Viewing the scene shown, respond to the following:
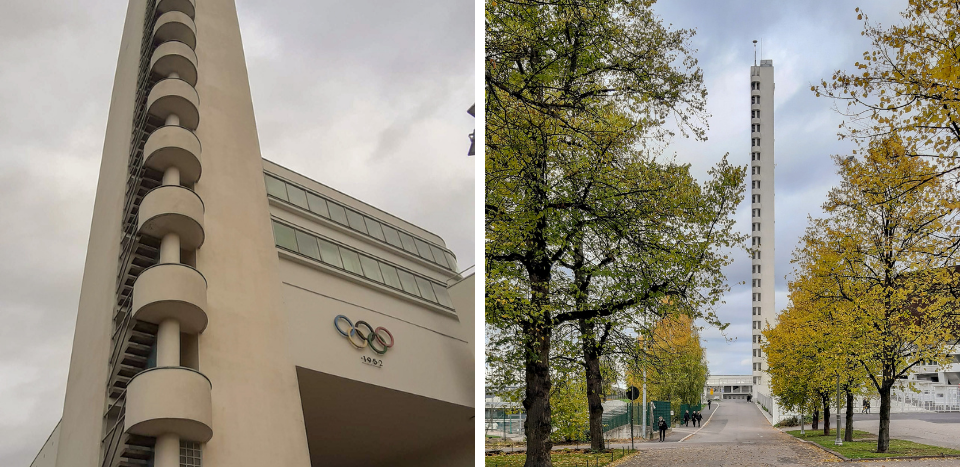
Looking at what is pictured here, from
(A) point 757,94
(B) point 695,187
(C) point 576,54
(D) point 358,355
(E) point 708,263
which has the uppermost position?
(C) point 576,54

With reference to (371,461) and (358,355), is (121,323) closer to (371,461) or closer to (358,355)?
(358,355)

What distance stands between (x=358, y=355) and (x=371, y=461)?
3323 mm

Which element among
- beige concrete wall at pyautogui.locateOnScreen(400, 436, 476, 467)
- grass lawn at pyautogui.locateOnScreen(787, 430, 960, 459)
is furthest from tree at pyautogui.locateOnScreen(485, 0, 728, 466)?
beige concrete wall at pyautogui.locateOnScreen(400, 436, 476, 467)

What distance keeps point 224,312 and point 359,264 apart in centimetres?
443

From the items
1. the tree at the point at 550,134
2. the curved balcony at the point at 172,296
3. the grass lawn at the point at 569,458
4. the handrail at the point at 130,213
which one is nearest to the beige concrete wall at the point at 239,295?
the curved balcony at the point at 172,296

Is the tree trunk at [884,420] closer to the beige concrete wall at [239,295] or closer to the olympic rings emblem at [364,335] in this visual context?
the beige concrete wall at [239,295]

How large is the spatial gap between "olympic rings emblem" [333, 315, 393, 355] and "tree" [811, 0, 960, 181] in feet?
22.6

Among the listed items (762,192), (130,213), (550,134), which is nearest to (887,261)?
(762,192)

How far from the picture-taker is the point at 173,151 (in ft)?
21.3

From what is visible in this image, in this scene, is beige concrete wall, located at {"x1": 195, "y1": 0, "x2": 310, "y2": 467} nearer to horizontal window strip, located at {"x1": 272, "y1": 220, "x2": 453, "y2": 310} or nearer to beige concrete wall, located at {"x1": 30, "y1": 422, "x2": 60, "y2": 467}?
horizontal window strip, located at {"x1": 272, "y1": 220, "x2": 453, "y2": 310}

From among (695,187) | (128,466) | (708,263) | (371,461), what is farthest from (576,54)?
(371,461)

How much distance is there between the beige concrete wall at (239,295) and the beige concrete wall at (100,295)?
0.90 meters

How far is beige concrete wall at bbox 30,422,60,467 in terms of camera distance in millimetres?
11567

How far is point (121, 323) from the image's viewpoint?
5.73 m
